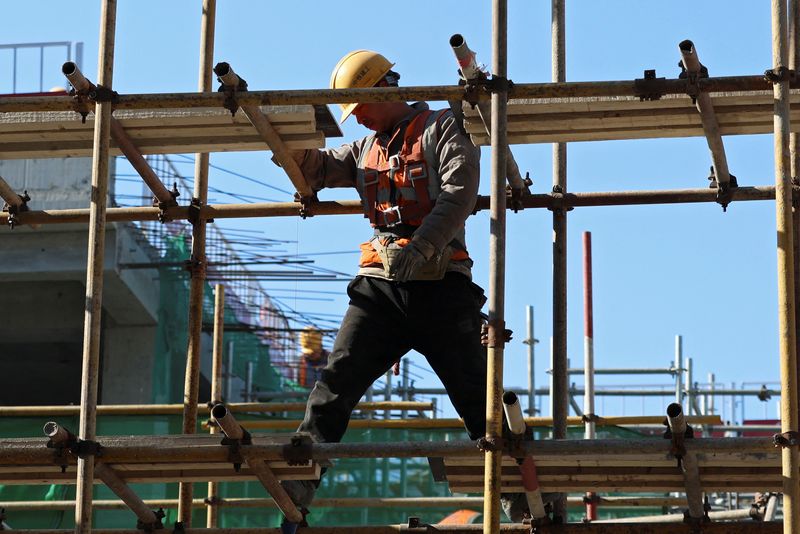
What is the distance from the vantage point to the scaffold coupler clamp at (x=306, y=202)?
28.7 feet

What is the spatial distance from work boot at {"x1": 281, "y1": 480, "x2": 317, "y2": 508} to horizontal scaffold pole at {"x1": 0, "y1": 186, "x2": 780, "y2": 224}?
1706mm

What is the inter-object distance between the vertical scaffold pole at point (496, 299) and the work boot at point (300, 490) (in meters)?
1.33

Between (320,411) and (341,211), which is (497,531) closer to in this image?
(320,411)

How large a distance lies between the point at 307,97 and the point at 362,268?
3.57ft

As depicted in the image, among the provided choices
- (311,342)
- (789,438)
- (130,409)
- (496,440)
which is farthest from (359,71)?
(311,342)

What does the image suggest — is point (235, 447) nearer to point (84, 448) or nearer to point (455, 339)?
point (84, 448)

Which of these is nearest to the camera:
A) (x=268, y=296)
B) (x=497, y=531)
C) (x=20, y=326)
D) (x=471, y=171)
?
(x=497, y=531)

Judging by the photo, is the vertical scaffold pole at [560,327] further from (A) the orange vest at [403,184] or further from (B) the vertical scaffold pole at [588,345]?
(B) the vertical scaffold pole at [588,345]

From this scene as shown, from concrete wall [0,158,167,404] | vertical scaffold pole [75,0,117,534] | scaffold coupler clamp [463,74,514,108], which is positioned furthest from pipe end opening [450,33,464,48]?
concrete wall [0,158,167,404]

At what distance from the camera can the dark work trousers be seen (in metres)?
7.76

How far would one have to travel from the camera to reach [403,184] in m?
7.91

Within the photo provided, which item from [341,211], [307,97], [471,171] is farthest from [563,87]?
[341,211]

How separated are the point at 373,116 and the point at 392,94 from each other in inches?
35.2

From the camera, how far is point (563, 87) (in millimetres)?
7160
